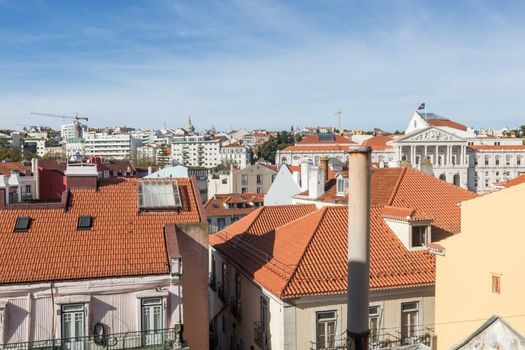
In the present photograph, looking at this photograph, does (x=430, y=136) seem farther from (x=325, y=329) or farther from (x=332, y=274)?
(x=325, y=329)

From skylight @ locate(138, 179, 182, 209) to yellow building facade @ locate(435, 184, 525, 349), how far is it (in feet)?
26.9

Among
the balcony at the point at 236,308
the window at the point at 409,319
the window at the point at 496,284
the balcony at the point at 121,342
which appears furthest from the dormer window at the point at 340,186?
the balcony at the point at 121,342

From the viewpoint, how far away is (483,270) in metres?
14.2

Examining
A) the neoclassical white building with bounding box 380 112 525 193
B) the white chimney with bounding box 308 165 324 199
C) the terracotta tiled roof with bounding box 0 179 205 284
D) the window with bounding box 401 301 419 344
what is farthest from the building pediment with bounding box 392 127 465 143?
the terracotta tiled roof with bounding box 0 179 205 284

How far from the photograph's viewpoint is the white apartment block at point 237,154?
155500 mm

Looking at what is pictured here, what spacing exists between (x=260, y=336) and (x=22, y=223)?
8.00m

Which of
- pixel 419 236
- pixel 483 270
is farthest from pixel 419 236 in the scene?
pixel 483 270

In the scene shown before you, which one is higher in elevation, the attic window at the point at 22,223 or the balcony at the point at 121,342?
the attic window at the point at 22,223

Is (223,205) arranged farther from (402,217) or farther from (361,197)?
(361,197)

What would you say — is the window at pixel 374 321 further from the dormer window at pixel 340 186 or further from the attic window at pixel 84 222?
the dormer window at pixel 340 186

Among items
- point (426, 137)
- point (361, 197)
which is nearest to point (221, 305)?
point (361, 197)

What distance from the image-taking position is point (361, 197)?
1253 centimetres

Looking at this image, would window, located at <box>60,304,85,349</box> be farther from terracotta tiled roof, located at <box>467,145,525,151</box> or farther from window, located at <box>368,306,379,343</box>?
terracotta tiled roof, located at <box>467,145,525,151</box>

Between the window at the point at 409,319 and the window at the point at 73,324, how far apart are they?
31.0 feet
